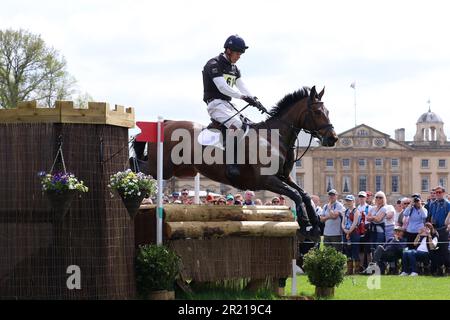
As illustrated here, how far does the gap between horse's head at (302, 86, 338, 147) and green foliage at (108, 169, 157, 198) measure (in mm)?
2966

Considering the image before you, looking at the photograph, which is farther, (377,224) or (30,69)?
(30,69)

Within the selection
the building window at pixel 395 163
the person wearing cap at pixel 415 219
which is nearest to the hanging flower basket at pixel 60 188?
the person wearing cap at pixel 415 219

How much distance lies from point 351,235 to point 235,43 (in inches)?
245

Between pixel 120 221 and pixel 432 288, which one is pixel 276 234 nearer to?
pixel 120 221

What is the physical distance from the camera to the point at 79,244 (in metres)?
8.69

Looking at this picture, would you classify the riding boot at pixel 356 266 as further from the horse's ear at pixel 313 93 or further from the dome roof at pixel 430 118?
the dome roof at pixel 430 118

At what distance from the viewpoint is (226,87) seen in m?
10.6

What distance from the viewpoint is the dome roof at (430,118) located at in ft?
415

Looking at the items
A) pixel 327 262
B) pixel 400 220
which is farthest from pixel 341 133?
pixel 327 262

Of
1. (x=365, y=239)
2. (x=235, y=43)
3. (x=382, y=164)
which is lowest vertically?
(x=365, y=239)

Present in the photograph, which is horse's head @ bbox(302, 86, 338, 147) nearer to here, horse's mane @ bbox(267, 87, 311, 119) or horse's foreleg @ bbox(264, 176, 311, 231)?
horse's mane @ bbox(267, 87, 311, 119)

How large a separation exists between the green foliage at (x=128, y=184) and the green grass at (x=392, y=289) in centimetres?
292

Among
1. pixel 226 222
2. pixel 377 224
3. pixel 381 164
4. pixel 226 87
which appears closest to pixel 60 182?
pixel 226 222

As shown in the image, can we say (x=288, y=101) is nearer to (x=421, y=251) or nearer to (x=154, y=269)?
(x=154, y=269)
